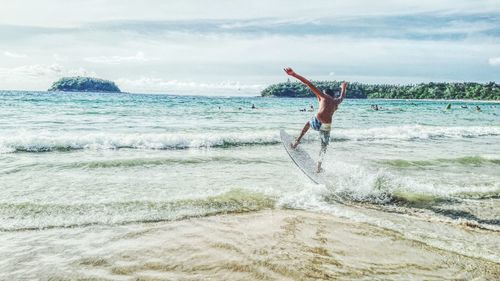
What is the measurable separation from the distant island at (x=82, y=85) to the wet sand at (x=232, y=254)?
158089 mm

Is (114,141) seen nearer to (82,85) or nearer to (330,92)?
(330,92)

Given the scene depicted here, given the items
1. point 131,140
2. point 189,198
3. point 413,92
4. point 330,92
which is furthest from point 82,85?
point 189,198

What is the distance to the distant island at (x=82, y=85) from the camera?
14962cm

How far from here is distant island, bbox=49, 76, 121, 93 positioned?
14962cm

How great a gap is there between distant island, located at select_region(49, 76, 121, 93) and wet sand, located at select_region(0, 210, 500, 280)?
15809 cm

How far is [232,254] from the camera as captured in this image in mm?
5480

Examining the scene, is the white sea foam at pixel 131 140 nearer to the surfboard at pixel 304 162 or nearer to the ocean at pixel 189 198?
the ocean at pixel 189 198

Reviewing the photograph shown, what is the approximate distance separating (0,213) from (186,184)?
3.91 meters

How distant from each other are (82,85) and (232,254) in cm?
15971

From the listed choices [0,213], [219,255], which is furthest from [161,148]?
[219,255]

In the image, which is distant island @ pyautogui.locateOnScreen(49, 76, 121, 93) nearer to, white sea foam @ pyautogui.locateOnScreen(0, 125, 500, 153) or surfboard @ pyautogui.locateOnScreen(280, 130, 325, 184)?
white sea foam @ pyautogui.locateOnScreen(0, 125, 500, 153)

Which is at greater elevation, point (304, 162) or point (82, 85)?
point (82, 85)

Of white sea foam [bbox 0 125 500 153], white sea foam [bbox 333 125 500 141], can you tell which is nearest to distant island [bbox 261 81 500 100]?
white sea foam [bbox 333 125 500 141]

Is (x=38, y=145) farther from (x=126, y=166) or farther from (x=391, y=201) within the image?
(x=391, y=201)
